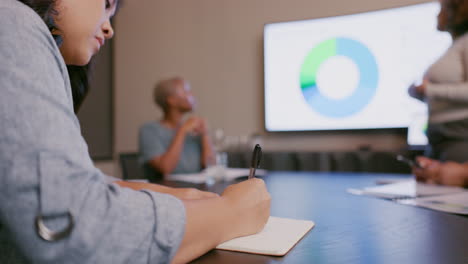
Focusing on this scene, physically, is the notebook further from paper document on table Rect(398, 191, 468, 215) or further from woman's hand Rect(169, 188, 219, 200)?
paper document on table Rect(398, 191, 468, 215)

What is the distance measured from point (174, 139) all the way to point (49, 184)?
5.74 ft

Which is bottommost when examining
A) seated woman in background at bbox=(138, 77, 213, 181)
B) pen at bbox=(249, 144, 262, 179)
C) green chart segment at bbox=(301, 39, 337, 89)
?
seated woman in background at bbox=(138, 77, 213, 181)

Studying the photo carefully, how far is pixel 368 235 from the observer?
20.4 inches

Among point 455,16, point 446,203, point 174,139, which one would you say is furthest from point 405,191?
point 174,139

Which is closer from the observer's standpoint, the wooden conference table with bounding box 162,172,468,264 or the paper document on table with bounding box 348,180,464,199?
the wooden conference table with bounding box 162,172,468,264

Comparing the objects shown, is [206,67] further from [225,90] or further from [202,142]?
[202,142]

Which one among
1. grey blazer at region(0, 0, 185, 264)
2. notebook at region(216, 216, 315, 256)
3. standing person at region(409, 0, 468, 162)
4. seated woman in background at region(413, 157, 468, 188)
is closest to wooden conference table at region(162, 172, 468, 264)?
notebook at region(216, 216, 315, 256)

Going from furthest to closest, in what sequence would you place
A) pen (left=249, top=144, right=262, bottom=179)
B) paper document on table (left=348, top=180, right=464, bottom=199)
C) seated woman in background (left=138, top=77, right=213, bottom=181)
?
seated woman in background (left=138, top=77, right=213, bottom=181) → paper document on table (left=348, top=180, right=464, bottom=199) → pen (left=249, top=144, right=262, bottom=179)

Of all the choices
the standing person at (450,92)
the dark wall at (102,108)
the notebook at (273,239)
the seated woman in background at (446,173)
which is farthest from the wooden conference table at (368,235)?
the dark wall at (102,108)

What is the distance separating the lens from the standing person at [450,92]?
50.3 inches

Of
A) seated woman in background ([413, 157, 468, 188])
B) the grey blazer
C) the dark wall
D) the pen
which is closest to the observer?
the grey blazer

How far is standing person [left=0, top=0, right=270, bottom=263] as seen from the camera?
11.5 inches

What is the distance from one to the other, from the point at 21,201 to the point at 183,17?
2.86 metres

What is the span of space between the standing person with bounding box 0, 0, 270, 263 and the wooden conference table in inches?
3.4
